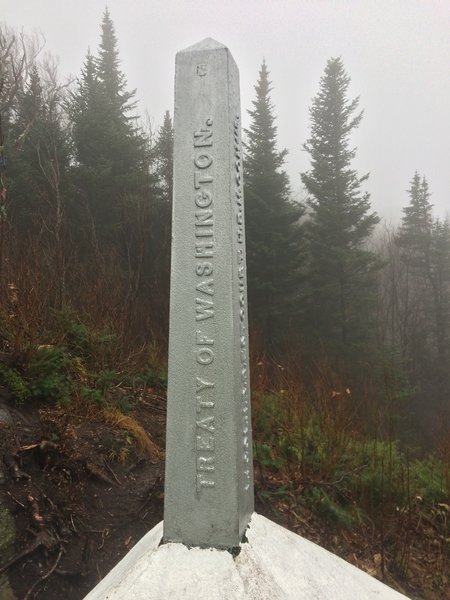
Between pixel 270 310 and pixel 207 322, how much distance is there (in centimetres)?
1485

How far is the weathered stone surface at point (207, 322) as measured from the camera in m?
1.98

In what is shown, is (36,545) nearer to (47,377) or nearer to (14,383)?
(14,383)

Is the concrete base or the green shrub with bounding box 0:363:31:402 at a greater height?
the green shrub with bounding box 0:363:31:402

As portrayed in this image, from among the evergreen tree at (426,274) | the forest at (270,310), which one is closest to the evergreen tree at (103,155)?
the forest at (270,310)

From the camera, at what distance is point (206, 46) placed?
2209mm

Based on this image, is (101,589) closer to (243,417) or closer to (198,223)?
(243,417)

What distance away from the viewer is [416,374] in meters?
20.7

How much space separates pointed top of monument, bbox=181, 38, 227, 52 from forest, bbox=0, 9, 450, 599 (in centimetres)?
316

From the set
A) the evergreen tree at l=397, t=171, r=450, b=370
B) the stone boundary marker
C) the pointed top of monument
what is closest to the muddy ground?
the stone boundary marker

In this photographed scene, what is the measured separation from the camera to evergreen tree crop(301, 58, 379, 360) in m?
17.6

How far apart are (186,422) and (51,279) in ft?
17.4

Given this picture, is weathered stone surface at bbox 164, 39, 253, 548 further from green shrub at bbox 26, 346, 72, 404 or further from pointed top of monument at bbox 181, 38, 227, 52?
green shrub at bbox 26, 346, 72, 404

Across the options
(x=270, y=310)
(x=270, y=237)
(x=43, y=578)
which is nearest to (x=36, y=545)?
(x=43, y=578)

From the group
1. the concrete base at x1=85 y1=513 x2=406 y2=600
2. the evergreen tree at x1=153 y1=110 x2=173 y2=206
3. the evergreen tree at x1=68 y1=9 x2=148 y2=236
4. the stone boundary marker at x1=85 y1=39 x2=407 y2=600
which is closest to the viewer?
the concrete base at x1=85 y1=513 x2=406 y2=600
